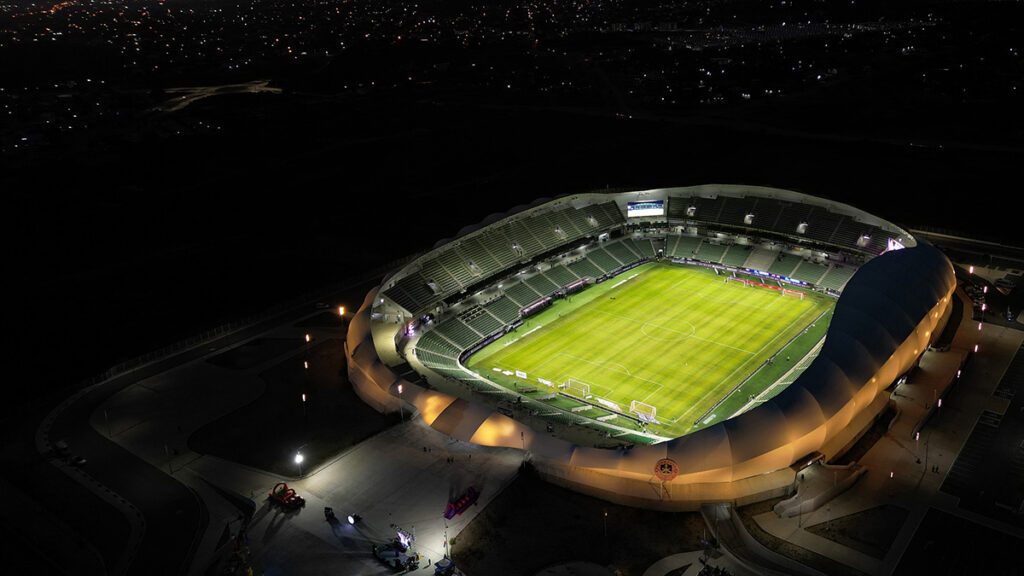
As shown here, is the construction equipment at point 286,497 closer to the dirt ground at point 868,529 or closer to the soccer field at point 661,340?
the soccer field at point 661,340

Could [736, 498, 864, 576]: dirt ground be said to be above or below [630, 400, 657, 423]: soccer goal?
above

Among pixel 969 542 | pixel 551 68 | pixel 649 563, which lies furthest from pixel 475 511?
pixel 551 68

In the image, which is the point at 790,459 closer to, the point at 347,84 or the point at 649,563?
the point at 649,563

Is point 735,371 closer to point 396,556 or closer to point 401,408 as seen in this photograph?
point 401,408

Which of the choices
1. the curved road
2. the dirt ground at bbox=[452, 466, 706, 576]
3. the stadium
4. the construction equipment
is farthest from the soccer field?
the curved road

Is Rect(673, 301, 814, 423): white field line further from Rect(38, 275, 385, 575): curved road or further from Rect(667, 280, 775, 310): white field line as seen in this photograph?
Rect(38, 275, 385, 575): curved road

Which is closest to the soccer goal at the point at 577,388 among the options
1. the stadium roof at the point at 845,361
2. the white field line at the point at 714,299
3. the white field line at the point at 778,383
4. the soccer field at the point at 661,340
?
the soccer field at the point at 661,340
